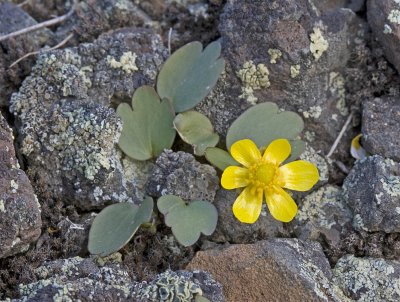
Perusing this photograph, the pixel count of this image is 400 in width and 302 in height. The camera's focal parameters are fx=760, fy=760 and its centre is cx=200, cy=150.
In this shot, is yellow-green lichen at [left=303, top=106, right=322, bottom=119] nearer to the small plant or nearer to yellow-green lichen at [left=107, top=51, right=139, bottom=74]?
the small plant

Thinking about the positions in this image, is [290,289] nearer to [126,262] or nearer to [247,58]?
[126,262]

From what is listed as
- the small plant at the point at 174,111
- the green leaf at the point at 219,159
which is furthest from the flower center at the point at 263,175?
the small plant at the point at 174,111

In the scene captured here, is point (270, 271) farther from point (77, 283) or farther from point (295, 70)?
point (295, 70)

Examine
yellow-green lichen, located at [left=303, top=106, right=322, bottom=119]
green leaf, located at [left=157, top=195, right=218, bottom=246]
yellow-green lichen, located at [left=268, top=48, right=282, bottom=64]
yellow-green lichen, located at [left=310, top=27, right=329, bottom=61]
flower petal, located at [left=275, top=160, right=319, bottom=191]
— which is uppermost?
yellow-green lichen, located at [left=310, top=27, right=329, bottom=61]

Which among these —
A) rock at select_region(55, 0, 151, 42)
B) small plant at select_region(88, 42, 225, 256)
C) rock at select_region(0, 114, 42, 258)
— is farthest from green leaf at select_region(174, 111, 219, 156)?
rock at select_region(0, 114, 42, 258)

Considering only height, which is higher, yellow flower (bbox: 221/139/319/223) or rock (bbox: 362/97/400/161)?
rock (bbox: 362/97/400/161)

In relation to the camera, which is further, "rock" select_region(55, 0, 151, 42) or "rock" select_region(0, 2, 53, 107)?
"rock" select_region(55, 0, 151, 42)
